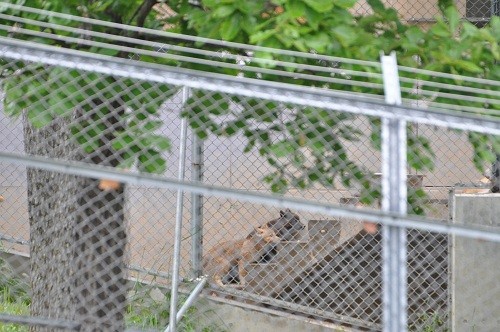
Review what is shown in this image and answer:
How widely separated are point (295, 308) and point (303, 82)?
2.68m

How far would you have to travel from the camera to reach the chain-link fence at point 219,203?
180 inches

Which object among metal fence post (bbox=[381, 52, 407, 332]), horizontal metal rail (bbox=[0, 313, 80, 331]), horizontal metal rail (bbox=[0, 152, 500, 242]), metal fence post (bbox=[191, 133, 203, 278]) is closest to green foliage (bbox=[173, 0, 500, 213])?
metal fence post (bbox=[381, 52, 407, 332])

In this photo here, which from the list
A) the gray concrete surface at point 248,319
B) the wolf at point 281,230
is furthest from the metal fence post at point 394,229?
the wolf at point 281,230

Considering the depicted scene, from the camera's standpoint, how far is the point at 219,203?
26.1ft

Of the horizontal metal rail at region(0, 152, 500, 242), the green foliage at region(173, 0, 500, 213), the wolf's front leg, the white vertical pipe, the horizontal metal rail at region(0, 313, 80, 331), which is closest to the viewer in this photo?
the horizontal metal rail at region(0, 152, 500, 242)

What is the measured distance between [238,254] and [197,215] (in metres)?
0.48

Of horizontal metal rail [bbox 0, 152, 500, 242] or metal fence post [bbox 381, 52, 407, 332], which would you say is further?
metal fence post [bbox 381, 52, 407, 332]

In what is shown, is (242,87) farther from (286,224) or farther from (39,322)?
(286,224)

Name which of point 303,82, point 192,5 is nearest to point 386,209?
point 303,82

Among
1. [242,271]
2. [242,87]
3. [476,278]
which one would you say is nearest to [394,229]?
[242,87]

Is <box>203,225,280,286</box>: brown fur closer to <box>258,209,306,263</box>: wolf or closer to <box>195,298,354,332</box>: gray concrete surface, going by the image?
<box>258,209,306,263</box>: wolf

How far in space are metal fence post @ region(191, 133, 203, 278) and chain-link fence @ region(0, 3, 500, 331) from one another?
0.4 inches

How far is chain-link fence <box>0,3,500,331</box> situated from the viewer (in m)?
4.56

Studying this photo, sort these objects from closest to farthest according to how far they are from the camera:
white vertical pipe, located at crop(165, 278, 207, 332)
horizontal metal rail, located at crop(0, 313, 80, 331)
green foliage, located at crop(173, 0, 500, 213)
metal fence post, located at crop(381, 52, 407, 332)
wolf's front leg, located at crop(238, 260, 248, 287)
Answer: metal fence post, located at crop(381, 52, 407, 332) < green foliage, located at crop(173, 0, 500, 213) < horizontal metal rail, located at crop(0, 313, 80, 331) < white vertical pipe, located at crop(165, 278, 207, 332) < wolf's front leg, located at crop(238, 260, 248, 287)
